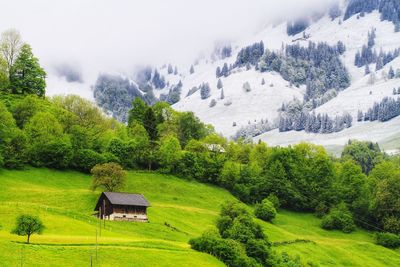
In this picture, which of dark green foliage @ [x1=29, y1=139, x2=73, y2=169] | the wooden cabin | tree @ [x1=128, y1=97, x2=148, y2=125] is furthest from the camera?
tree @ [x1=128, y1=97, x2=148, y2=125]

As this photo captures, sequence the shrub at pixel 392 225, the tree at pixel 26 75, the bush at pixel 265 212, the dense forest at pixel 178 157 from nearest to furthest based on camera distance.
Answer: the bush at pixel 265 212 < the dense forest at pixel 178 157 < the shrub at pixel 392 225 < the tree at pixel 26 75

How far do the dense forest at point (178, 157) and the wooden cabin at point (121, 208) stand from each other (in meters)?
28.9

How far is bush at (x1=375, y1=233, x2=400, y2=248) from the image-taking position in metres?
122

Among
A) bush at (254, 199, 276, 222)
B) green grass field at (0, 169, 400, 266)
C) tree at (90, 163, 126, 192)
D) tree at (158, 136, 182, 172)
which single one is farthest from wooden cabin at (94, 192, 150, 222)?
Result: tree at (158, 136, 182, 172)

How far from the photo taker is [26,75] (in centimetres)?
16062

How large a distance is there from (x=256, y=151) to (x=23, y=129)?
66.0m

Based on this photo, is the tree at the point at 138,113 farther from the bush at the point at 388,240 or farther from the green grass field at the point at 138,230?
the bush at the point at 388,240

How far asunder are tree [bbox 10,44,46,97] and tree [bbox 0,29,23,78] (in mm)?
3328

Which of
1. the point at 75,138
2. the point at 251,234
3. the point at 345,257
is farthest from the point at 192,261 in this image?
the point at 75,138

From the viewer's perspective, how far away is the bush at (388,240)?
402 feet

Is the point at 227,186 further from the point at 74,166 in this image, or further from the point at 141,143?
the point at 74,166

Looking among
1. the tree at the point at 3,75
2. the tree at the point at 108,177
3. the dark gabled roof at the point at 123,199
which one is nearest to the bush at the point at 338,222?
the tree at the point at 108,177

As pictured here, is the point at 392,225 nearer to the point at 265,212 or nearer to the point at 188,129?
the point at 265,212

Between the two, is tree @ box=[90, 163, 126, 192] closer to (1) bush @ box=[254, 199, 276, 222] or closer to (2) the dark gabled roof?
(2) the dark gabled roof
